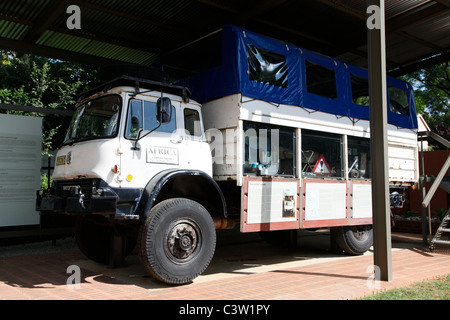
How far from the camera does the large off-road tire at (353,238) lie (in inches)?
324

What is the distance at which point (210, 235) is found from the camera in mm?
5879

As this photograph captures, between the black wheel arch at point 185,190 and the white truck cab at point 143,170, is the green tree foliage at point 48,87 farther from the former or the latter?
the black wheel arch at point 185,190

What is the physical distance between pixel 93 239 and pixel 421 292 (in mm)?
5121

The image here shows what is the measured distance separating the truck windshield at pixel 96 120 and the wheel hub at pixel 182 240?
157cm

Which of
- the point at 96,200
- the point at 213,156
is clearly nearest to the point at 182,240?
the point at 96,200

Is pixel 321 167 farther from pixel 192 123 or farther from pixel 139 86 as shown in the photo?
pixel 139 86

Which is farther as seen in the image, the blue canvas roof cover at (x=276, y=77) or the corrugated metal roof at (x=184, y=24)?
the corrugated metal roof at (x=184, y=24)

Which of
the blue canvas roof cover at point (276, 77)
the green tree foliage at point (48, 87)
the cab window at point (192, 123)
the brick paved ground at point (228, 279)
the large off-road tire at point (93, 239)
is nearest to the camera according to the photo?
the brick paved ground at point (228, 279)

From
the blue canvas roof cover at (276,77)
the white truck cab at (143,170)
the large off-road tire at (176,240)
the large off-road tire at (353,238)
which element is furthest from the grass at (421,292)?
the blue canvas roof cover at (276,77)

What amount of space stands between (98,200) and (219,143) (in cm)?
222

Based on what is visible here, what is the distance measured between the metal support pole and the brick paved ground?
0.43 m
